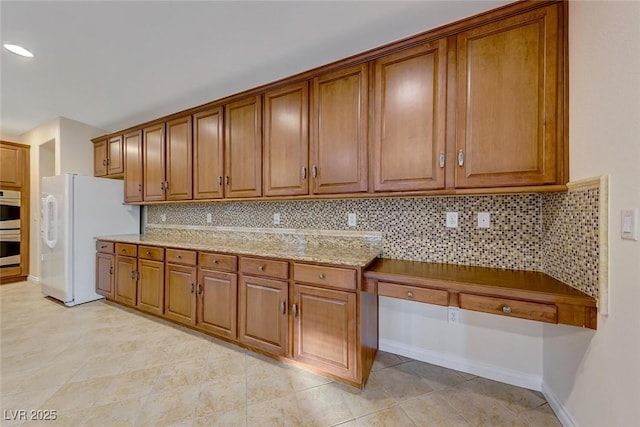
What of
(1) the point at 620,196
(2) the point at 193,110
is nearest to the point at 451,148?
(1) the point at 620,196

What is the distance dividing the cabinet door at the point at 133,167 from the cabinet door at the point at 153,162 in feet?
0.33

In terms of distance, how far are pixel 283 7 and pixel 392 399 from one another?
2591mm

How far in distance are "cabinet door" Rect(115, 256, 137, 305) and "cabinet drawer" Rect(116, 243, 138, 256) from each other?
6 centimetres

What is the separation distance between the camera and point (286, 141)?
2.27 m

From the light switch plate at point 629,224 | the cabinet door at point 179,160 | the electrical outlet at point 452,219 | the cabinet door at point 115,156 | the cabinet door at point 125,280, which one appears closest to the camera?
the light switch plate at point 629,224

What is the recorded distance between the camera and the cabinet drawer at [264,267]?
199 centimetres

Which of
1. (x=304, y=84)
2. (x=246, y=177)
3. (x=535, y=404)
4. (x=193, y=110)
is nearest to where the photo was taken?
(x=535, y=404)

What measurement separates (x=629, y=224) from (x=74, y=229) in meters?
4.77

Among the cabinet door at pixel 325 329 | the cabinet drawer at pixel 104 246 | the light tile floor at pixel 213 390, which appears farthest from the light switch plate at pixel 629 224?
the cabinet drawer at pixel 104 246

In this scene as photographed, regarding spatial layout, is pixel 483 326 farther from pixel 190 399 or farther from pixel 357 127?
pixel 190 399

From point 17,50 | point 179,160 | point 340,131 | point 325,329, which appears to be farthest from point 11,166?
point 325,329

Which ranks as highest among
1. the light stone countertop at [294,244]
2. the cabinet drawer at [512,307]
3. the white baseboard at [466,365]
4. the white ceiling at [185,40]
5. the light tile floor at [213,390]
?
the white ceiling at [185,40]

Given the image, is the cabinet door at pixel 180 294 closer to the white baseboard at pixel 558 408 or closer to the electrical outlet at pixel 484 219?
the electrical outlet at pixel 484 219

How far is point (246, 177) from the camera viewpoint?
249cm
